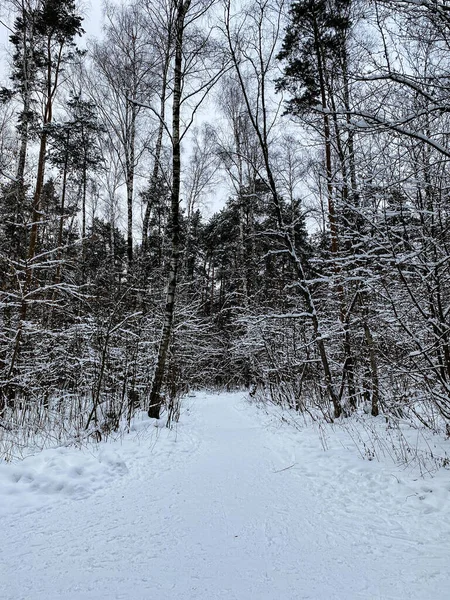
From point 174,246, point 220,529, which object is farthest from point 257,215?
point 220,529

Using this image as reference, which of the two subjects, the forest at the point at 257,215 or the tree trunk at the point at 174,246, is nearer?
the forest at the point at 257,215

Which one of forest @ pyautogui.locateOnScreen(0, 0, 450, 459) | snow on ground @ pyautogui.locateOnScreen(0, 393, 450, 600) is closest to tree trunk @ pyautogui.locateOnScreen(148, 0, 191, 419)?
forest @ pyautogui.locateOnScreen(0, 0, 450, 459)

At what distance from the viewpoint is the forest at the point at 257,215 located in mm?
3496

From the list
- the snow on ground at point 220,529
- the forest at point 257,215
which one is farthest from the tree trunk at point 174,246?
the snow on ground at point 220,529

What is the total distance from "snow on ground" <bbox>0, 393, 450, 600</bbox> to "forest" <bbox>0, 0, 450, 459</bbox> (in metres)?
0.98

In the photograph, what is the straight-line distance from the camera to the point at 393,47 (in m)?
3.27

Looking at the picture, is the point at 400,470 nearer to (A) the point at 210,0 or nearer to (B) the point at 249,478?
(B) the point at 249,478

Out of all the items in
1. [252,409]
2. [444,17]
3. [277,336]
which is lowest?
[252,409]

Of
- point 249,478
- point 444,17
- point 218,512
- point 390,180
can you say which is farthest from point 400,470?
point 444,17

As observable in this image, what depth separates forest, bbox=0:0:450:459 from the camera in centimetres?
350

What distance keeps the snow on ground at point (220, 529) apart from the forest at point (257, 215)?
0.98 m

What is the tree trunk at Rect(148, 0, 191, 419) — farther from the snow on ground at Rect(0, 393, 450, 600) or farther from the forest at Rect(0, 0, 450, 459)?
the snow on ground at Rect(0, 393, 450, 600)

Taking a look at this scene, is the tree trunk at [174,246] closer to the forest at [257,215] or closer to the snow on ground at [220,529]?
the forest at [257,215]

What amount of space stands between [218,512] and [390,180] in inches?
152
